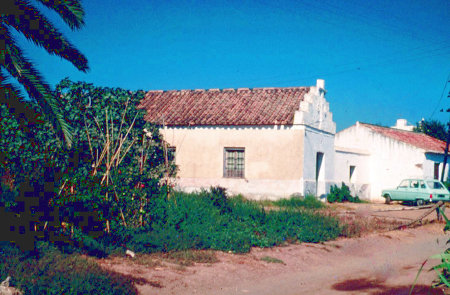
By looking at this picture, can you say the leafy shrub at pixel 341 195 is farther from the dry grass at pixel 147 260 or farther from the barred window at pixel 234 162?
the dry grass at pixel 147 260

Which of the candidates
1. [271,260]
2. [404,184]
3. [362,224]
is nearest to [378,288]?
[271,260]

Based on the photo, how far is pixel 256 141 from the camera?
20.0 metres

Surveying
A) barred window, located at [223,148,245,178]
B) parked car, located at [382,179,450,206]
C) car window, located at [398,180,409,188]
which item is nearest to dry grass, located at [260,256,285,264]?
barred window, located at [223,148,245,178]

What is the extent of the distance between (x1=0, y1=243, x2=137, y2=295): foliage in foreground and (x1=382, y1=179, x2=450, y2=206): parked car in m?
19.6

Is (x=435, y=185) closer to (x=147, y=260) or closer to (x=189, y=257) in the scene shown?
(x=189, y=257)

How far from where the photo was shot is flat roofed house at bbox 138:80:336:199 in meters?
19.6

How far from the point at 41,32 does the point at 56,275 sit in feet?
13.8

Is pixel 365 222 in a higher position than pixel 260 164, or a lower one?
lower

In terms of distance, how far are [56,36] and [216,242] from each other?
16.2 feet

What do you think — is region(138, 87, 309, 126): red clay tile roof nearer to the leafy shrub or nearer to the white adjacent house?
the leafy shrub

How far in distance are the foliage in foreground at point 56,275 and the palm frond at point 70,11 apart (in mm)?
3982

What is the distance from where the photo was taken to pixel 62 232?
26.9 ft

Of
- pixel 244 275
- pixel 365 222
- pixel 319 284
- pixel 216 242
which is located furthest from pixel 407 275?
pixel 365 222

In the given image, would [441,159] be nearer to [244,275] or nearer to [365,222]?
[365,222]
